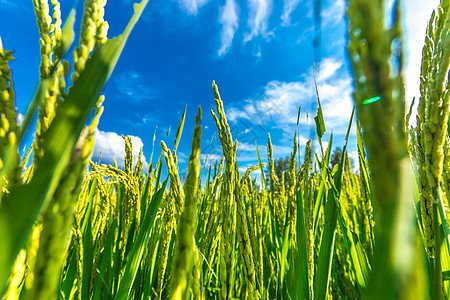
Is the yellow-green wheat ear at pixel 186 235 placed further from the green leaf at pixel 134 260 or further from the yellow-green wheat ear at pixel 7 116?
the green leaf at pixel 134 260

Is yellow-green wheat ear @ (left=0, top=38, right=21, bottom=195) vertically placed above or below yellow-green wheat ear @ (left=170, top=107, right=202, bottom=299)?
above

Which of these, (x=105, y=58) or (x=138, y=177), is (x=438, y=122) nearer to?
(x=105, y=58)

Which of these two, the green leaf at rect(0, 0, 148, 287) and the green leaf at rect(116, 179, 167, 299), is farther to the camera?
the green leaf at rect(116, 179, 167, 299)

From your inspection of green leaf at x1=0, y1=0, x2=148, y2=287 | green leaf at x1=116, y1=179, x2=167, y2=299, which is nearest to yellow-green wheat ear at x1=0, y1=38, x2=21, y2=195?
green leaf at x1=0, y1=0, x2=148, y2=287

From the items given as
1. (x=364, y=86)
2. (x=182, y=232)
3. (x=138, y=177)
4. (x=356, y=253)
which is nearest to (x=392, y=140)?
(x=364, y=86)

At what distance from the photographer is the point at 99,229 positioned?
67.4 inches

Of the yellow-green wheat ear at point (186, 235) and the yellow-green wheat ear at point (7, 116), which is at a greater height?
the yellow-green wheat ear at point (7, 116)

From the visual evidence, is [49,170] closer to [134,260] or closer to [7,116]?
[7,116]

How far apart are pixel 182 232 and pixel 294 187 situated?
117 cm

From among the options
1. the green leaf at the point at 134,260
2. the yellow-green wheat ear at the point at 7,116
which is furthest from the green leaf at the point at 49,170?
the green leaf at the point at 134,260

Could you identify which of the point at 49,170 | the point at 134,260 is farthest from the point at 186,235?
the point at 134,260

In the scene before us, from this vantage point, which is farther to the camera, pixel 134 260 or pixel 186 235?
pixel 134 260

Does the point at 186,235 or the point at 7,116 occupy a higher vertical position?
the point at 7,116

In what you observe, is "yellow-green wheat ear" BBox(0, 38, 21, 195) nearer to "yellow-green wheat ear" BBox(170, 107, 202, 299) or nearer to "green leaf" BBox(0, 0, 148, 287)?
"green leaf" BBox(0, 0, 148, 287)
